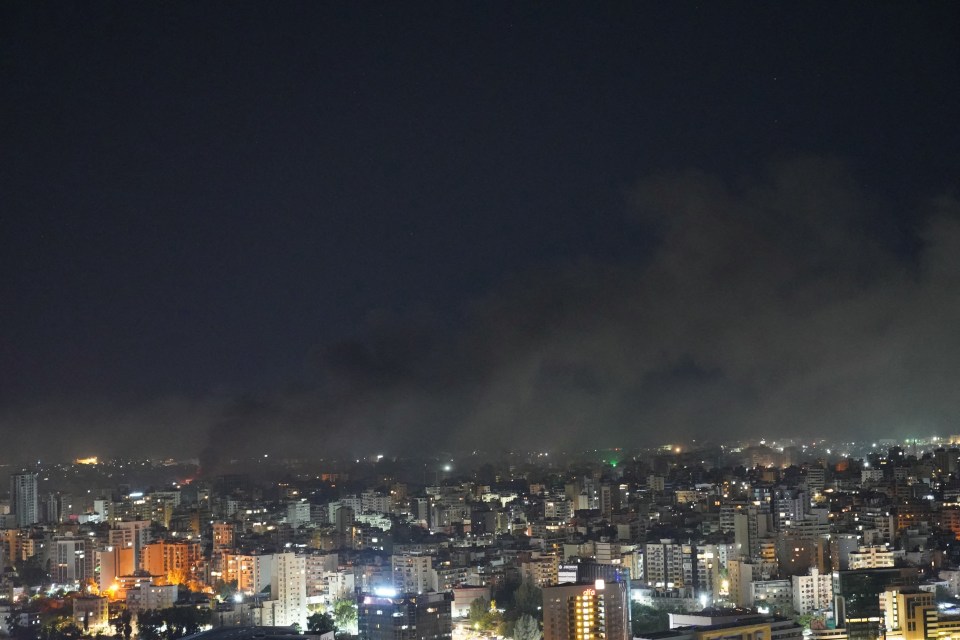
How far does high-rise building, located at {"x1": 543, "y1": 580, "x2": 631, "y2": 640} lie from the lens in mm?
6992

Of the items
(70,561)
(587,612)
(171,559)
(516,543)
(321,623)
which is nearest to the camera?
(587,612)

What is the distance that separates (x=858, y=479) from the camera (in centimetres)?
1381

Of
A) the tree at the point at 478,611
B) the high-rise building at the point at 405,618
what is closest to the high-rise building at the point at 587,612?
the high-rise building at the point at 405,618

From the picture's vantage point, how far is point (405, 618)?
25.0 ft

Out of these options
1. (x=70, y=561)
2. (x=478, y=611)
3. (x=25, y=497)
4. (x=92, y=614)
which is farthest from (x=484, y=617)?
(x=25, y=497)

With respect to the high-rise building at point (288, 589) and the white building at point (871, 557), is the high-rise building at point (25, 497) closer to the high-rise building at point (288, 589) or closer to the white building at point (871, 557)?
the high-rise building at point (288, 589)

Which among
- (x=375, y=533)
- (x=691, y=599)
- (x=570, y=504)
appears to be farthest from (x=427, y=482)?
(x=691, y=599)

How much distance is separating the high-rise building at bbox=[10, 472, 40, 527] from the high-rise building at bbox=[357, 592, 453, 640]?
22.3 feet

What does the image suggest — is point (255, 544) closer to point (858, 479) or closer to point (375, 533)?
point (375, 533)

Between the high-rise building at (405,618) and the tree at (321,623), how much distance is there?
0.19 m

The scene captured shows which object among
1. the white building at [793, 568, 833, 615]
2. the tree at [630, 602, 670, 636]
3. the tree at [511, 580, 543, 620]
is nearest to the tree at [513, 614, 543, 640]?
the tree at [511, 580, 543, 620]

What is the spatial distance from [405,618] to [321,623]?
65 centimetres

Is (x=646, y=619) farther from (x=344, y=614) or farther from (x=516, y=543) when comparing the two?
(x=516, y=543)

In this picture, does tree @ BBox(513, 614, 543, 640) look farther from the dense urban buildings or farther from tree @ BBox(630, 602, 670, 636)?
tree @ BBox(630, 602, 670, 636)
